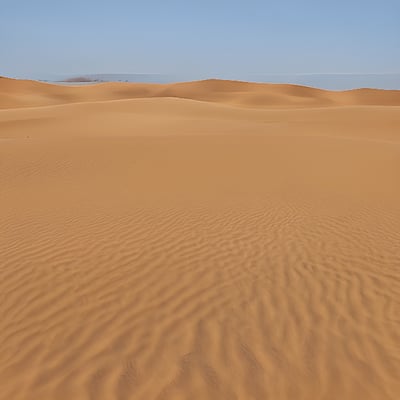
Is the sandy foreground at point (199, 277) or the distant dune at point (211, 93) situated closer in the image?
the sandy foreground at point (199, 277)

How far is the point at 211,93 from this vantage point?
2429 inches

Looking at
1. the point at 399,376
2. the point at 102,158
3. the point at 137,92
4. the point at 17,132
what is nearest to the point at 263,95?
the point at 137,92

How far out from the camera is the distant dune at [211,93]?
53.7m

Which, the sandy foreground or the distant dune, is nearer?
the sandy foreground

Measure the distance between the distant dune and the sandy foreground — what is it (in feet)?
142

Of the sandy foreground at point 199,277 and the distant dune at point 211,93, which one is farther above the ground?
the sandy foreground at point 199,277

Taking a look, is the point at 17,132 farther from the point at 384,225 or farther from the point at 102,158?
the point at 384,225

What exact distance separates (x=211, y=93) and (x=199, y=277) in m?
59.7

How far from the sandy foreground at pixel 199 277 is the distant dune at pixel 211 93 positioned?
4336 centimetres

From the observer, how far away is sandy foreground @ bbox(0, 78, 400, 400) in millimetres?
3346

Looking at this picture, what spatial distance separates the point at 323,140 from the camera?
14.9 m

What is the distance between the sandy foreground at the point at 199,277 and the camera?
132 inches

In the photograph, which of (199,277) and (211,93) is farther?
(211,93)

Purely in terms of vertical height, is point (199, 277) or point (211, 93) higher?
point (199, 277)
